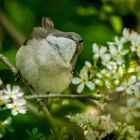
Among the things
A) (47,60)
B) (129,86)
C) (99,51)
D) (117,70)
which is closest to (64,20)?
(47,60)

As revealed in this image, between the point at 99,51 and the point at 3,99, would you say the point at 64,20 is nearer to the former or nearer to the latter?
the point at 99,51

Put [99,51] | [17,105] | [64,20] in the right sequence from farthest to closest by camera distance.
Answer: [64,20]
[99,51]
[17,105]

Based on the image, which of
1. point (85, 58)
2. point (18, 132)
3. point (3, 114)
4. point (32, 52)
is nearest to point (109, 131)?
point (3, 114)

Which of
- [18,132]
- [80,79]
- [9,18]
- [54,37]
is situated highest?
[9,18]

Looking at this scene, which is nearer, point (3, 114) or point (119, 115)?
point (119, 115)

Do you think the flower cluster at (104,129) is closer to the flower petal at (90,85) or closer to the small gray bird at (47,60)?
the flower petal at (90,85)

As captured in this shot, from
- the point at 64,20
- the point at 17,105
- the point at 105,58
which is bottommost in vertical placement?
the point at 17,105

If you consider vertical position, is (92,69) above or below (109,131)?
above

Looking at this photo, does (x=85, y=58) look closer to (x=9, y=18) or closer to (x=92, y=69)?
(x=9, y=18)
